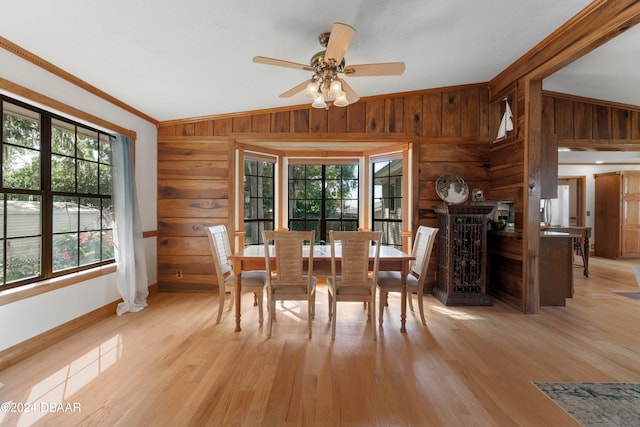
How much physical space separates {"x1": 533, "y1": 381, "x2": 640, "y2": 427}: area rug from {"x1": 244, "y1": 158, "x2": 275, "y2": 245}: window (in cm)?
376

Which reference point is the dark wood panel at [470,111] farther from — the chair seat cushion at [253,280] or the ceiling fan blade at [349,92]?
the chair seat cushion at [253,280]

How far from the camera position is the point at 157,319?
10.2 feet

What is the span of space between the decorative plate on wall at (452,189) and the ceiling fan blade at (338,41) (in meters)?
2.38

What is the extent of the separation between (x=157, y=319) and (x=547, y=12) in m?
4.52

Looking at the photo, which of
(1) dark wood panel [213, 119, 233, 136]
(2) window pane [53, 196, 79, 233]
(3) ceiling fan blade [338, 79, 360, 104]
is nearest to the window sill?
(2) window pane [53, 196, 79, 233]

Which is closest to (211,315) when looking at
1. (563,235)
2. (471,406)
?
(471,406)

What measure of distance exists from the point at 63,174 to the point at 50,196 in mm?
279

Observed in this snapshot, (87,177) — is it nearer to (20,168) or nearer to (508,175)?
(20,168)

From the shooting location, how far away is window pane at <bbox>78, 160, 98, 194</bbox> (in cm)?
301

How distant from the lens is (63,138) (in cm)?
282

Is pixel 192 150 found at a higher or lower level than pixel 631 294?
higher

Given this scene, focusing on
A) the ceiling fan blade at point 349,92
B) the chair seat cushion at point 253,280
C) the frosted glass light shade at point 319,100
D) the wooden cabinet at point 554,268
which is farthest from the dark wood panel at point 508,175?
the chair seat cushion at point 253,280

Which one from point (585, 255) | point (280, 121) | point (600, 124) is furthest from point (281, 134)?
point (585, 255)

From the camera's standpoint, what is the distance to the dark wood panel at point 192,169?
4.15 meters
